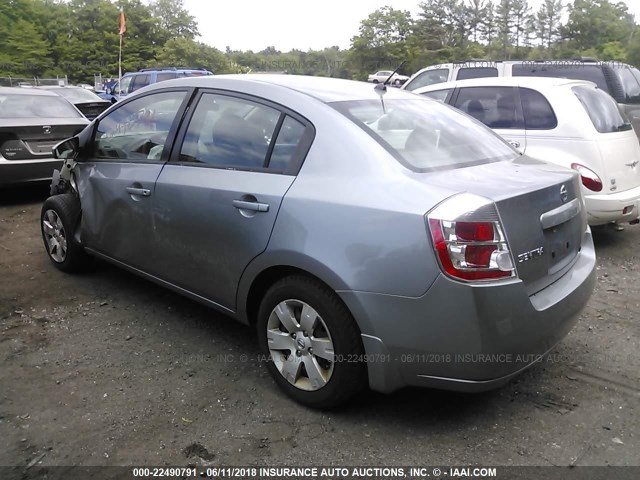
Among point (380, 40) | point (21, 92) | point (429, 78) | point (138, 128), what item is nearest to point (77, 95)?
point (21, 92)

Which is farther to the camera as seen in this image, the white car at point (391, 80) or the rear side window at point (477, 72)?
the rear side window at point (477, 72)

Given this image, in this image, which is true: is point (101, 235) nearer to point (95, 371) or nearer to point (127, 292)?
point (127, 292)

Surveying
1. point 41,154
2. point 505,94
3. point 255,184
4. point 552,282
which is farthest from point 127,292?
point 505,94

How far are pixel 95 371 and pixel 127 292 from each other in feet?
4.15

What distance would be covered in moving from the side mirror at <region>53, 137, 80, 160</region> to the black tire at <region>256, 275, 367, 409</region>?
248cm

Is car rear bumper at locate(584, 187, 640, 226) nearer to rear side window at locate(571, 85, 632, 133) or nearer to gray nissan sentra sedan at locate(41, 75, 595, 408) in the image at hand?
rear side window at locate(571, 85, 632, 133)

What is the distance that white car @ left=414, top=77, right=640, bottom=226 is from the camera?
5.29 m

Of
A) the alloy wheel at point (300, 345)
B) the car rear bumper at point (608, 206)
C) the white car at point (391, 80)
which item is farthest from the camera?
the car rear bumper at point (608, 206)

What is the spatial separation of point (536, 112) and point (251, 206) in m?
3.89

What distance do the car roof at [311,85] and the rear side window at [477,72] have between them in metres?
6.44

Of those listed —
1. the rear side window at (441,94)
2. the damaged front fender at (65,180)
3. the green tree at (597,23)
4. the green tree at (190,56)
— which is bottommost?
the damaged front fender at (65,180)

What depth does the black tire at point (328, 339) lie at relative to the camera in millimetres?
2617

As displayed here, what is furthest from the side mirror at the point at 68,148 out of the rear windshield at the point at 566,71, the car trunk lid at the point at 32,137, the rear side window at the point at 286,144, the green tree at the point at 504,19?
the green tree at the point at 504,19

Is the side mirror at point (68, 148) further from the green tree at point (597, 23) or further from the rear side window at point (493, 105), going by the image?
the green tree at point (597, 23)
